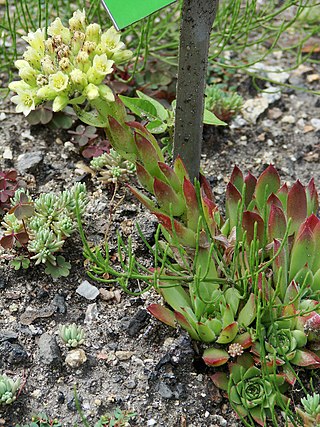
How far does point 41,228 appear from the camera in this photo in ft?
7.57

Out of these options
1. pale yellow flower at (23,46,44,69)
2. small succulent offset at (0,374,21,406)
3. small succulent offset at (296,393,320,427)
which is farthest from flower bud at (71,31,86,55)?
small succulent offset at (296,393,320,427)

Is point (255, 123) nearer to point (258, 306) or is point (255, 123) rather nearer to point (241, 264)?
point (241, 264)

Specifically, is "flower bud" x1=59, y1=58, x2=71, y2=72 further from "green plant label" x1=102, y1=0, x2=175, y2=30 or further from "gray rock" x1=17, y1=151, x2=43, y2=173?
"gray rock" x1=17, y1=151, x2=43, y2=173

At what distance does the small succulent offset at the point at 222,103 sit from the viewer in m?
2.88

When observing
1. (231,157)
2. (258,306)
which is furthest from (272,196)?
Result: (231,157)

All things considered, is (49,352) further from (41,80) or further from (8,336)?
(41,80)

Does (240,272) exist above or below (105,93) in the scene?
below

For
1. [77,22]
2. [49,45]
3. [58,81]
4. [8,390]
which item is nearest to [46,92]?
[58,81]

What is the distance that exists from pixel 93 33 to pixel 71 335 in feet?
3.08

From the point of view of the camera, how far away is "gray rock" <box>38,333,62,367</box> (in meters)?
2.08

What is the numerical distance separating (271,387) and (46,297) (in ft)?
2.70

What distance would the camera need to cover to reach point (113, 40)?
6.88 ft

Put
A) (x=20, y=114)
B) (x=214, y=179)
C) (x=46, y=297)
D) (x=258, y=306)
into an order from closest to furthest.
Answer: (x=258, y=306) < (x=46, y=297) < (x=214, y=179) < (x=20, y=114)

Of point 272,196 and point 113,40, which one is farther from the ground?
point 113,40
